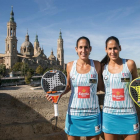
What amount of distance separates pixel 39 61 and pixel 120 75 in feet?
233

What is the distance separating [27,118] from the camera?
2.77 m

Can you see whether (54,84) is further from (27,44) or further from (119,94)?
(27,44)

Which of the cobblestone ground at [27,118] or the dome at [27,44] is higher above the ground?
the dome at [27,44]

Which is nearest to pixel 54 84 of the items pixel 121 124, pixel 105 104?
pixel 105 104

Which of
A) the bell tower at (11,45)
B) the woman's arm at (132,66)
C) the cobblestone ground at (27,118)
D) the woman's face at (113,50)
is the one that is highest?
the bell tower at (11,45)

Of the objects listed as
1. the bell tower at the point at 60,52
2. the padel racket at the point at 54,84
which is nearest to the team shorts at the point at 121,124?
the padel racket at the point at 54,84

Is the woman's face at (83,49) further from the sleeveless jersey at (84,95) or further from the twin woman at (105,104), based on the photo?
the sleeveless jersey at (84,95)

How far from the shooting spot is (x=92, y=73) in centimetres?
220

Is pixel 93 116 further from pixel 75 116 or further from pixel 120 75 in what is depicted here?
pixel 120 75

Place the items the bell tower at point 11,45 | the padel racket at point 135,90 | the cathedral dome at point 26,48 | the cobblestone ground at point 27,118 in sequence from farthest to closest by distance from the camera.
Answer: the cathedral dome at point 26,48, the bell tower at point 11,45, the cobblestone ground at point 27,118, the padel racket at point 135,90

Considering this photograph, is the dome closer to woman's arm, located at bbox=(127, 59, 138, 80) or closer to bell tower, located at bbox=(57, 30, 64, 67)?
→ bell tower, located at bbox=(57, 30, 64, 67)

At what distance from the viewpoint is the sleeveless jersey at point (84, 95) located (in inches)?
84.0

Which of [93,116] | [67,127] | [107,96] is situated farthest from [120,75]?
[67,127]

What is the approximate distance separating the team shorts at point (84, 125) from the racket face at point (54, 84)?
36cm
